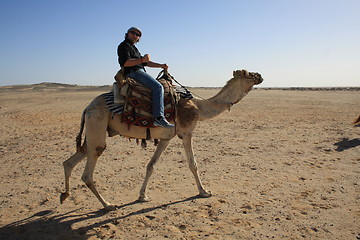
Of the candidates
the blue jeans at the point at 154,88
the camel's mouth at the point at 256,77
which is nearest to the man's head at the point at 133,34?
the blue jeans at the point at 154,88

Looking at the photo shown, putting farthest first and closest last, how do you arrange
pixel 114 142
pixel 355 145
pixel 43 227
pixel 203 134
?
pixel 203 134 < pixel 114 142 < pixel 355 145 < pixel 43 227

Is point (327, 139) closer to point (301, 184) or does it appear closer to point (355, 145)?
point (355, 145)

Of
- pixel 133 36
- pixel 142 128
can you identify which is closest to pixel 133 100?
pixel 142 128

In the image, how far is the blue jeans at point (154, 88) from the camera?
16.2 feet

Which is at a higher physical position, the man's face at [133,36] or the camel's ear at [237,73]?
the man's face at [133,36]

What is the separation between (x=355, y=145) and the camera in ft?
31.0

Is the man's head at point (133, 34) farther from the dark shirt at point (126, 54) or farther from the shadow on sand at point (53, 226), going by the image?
the shadow on sand at point (53, 226)

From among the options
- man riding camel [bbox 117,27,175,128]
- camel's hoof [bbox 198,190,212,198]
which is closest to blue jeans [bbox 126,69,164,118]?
man riding camel [bbox 117,27,175,128]

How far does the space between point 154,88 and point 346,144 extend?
7699mm

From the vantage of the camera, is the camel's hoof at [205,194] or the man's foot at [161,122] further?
the camel's hoof at [205,194]

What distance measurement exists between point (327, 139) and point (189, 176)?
6391 mm

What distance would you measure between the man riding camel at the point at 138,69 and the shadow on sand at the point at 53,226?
1779 millimetres

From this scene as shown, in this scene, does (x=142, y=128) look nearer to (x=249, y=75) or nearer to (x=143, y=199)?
(x=143, y=199)

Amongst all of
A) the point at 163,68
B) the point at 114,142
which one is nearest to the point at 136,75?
the point at 163,68
